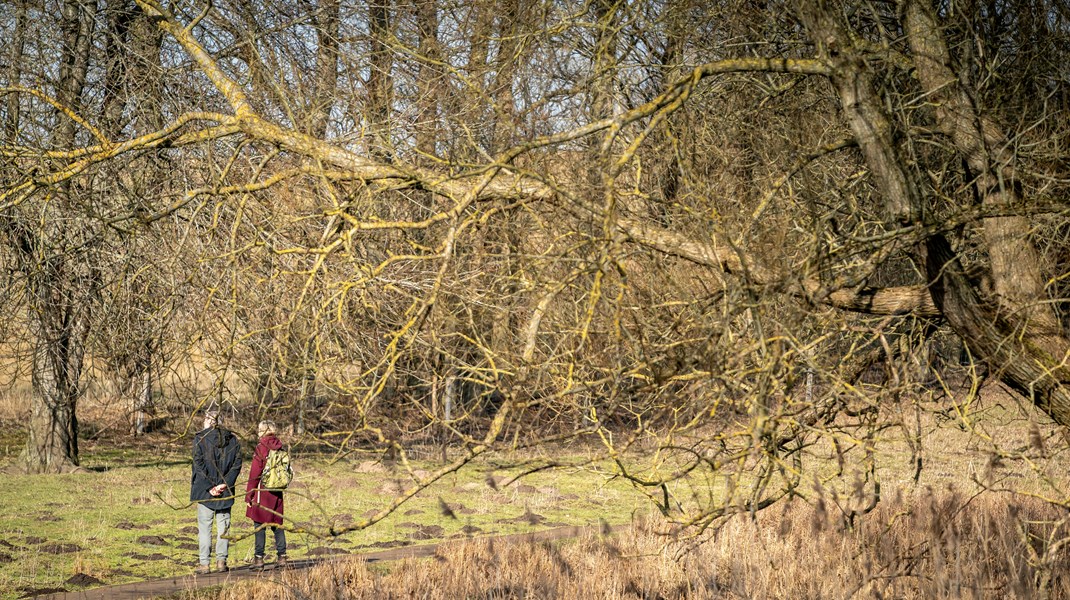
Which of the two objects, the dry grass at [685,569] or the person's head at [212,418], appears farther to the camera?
the dry grass at [685,569]

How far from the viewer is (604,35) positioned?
5.04m

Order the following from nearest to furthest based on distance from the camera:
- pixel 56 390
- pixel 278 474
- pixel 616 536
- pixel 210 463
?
pixel 278 474, pixel 210 463, pixel 616 536, pixel 56 390

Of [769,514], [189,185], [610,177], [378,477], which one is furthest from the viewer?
[378,477]

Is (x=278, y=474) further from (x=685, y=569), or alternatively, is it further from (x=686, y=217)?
(x=686, y=217)

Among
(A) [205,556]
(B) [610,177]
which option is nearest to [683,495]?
(A) [205,556]

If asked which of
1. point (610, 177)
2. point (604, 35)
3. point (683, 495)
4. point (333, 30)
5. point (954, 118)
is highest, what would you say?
point (333, 30)

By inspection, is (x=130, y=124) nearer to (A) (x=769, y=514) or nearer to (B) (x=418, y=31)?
(B) (x=418, y=31)

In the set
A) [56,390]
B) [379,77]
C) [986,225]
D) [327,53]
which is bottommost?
[56,390]

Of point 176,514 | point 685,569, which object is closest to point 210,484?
point 176,514

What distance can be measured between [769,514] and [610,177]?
6612 millimetres

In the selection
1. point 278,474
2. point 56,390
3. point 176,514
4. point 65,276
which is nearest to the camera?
point 278,474

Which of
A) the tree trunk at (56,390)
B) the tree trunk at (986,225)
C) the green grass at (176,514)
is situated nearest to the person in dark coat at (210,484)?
the green grass at (176,514)

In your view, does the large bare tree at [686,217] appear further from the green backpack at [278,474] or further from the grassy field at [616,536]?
the green backpack at [278,474]

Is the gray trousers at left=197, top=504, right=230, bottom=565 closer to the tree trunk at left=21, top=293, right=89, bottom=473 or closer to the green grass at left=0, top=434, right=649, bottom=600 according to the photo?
the green grass at left=0, top=434, right=649, bottom=600
